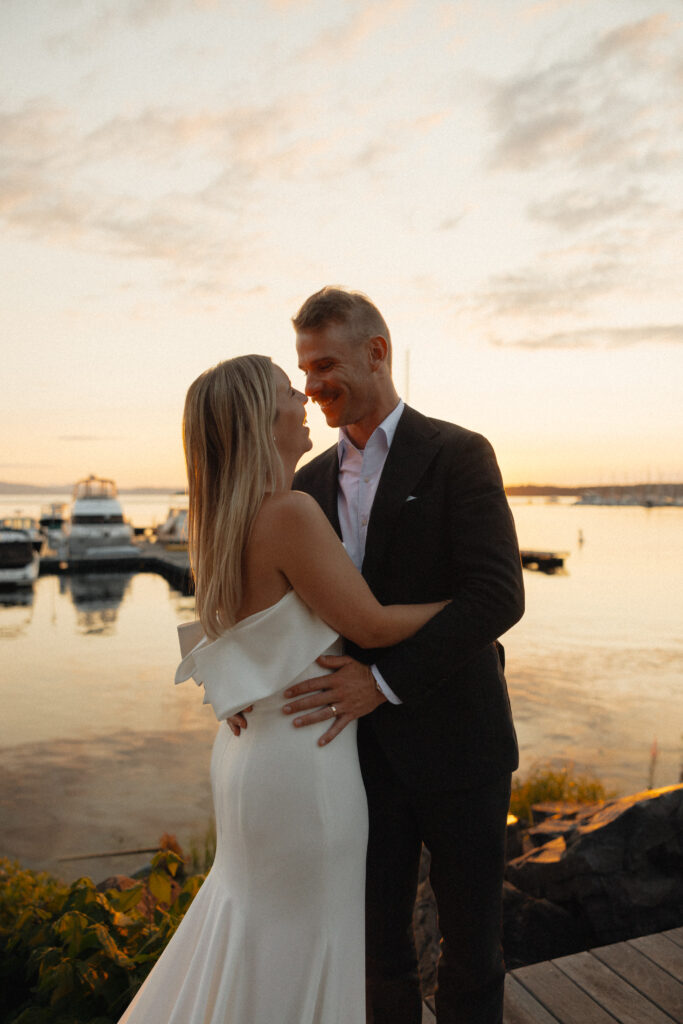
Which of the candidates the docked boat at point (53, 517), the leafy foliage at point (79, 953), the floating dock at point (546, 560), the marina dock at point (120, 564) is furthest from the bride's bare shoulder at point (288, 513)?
the docked boat at point (53, 517)

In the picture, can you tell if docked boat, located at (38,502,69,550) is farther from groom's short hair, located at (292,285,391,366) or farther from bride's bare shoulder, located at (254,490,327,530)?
bride's bare shoulder, located at (254,490,327,530)

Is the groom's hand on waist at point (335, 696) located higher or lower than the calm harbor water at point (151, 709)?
higher

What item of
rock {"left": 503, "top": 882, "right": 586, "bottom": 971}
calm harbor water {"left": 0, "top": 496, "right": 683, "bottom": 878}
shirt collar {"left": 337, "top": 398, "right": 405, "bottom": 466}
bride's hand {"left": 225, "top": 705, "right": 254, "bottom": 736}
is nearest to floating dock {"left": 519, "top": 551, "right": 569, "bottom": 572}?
calm harbor water {"left": 0, "top": 496, "right": 683, "bottom": 878}

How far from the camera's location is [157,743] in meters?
10.3

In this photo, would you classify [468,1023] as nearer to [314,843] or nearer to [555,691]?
[314,843]

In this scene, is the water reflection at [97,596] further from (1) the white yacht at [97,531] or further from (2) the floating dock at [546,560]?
(2) the floating dock at [546,560]

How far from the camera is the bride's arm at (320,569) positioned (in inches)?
66.0

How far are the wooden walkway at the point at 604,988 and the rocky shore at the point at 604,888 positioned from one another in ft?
2.96

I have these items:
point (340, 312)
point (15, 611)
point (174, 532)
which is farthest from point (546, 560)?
point (340, 312)

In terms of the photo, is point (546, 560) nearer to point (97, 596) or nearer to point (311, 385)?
point (97, 596)

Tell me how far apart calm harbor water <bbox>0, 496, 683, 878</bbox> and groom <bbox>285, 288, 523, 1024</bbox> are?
5107mm

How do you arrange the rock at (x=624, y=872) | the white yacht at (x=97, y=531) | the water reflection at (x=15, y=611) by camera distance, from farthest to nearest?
the white yacht at (x=97, y=531), the water reflection at (x=15, y=611), the rock at (x=624, y=872)

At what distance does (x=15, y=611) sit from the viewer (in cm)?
2184

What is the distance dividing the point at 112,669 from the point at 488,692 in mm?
14499
